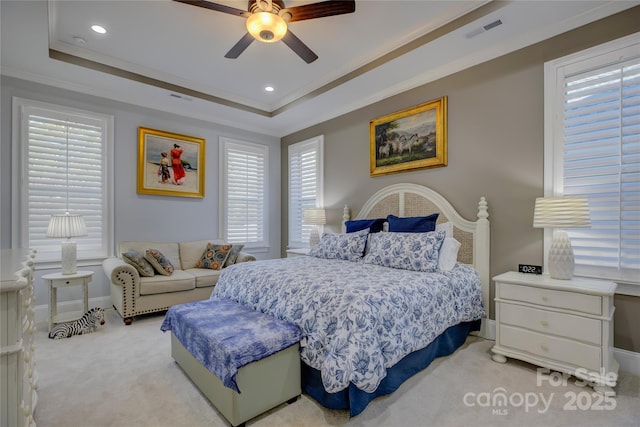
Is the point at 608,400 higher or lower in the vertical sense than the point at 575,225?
lower

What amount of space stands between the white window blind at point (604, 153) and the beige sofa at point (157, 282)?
3.77 metres

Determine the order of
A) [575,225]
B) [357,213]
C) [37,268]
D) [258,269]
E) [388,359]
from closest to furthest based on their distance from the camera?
[388,359] < [575,225] < [258,269] < [37,268] < [357,213]

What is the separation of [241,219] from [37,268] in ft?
Result: 8.79

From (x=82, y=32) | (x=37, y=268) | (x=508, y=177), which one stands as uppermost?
(x=82, y=32)

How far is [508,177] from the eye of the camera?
2.93 meters

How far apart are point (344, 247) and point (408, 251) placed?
0.82 meters

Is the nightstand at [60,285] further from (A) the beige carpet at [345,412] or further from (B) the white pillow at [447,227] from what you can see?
(B) the white pillow at [447,227]

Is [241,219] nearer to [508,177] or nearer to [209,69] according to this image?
[209,69]

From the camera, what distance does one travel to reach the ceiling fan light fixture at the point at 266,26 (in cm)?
228

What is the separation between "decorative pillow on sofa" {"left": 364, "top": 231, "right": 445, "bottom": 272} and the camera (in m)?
2.72

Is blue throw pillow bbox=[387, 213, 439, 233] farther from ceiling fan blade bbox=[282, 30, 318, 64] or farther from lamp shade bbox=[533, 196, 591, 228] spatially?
ceiling fan blade bbox=[282, 30, 318, 64]

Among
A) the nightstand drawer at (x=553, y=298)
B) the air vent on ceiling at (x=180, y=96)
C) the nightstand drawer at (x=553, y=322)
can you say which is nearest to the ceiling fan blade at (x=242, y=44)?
the air vent on ceiling at (x=180, y=96)

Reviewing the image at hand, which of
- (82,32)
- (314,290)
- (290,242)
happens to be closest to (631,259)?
(314,290)

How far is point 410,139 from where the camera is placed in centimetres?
372
